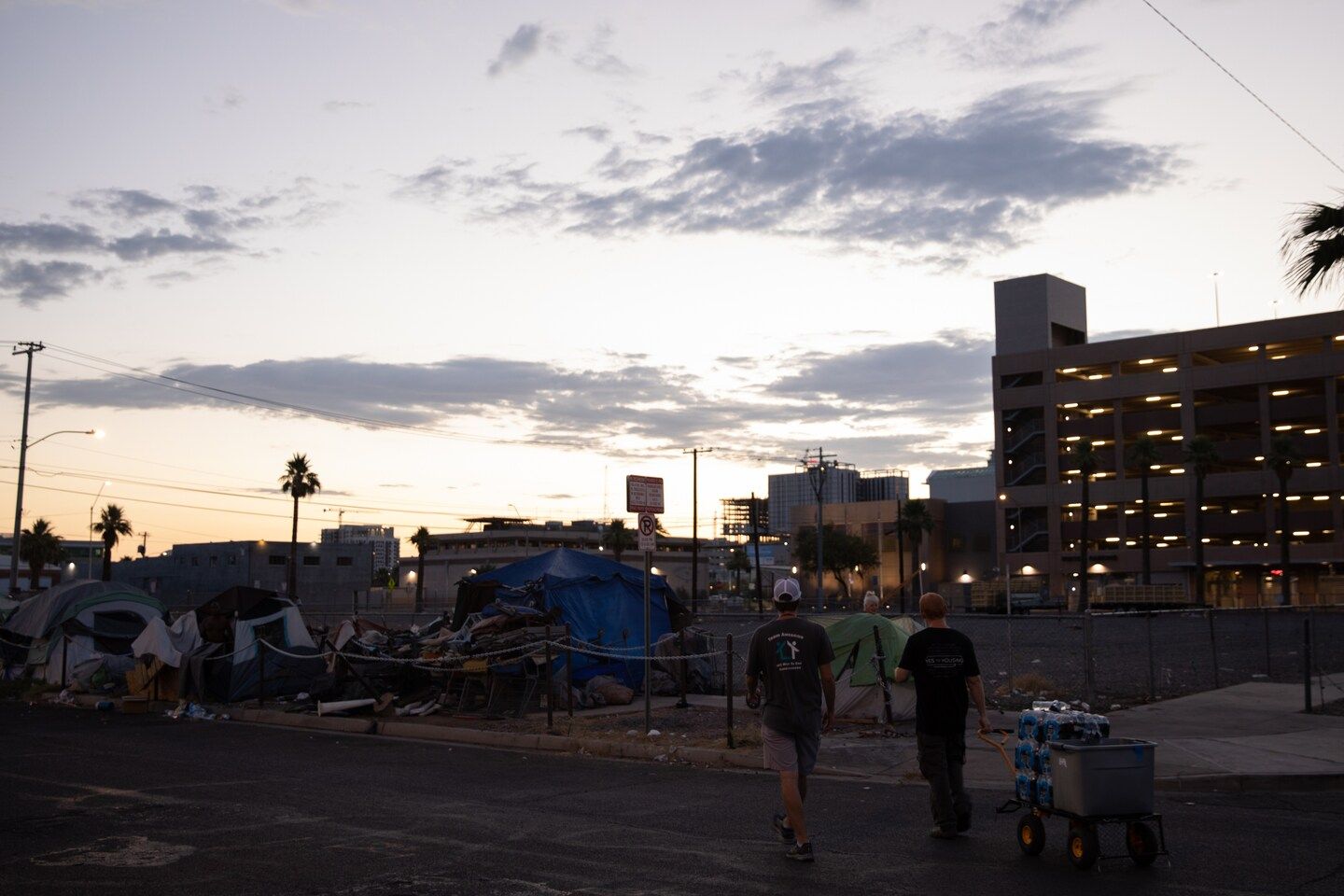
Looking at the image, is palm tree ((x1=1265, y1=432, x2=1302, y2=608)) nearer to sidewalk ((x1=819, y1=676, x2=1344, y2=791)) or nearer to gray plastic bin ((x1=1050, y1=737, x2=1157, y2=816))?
sidewalk ((x1=819, y1=676, x2=1344, y2=791))

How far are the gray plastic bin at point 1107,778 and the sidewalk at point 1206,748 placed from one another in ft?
12.9

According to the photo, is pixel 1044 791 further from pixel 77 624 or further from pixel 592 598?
pixel 77 624

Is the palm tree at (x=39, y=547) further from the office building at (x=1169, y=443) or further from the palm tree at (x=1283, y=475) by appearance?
the palm tree at (x=1283, y=475)

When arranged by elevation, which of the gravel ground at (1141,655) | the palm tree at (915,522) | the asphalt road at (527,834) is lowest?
the asphalt road at (527,834)

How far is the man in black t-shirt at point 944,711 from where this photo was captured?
891 centimetres

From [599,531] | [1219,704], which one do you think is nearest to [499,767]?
[1219,704]

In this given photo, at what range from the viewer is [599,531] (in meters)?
137

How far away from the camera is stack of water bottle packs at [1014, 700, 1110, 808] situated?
835 cm

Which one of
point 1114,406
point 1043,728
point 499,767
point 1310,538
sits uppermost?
point 1114,406

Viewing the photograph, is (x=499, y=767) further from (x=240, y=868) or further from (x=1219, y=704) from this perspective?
(x=1219, y=704)

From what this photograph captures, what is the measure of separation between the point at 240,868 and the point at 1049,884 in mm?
5483

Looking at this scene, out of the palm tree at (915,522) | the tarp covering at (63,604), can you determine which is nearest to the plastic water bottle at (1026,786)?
the tarp covering at (63,604)

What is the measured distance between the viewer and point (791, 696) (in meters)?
8.41

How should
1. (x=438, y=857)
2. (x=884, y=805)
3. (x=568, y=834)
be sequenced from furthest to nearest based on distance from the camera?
(x=884, y=805) → (x=568, y=834) → (x=438, y=857)
